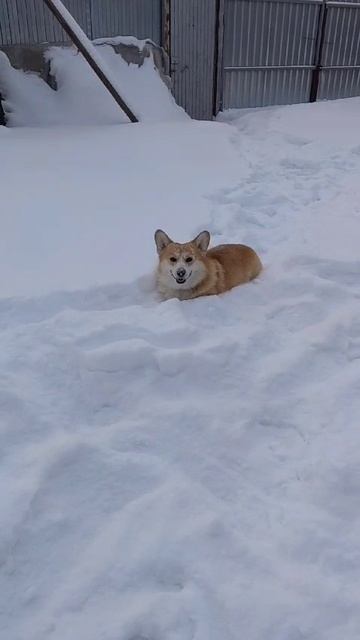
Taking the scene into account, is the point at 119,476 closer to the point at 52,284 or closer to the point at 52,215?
the point at 52,284

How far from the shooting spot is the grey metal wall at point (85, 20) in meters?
6.78

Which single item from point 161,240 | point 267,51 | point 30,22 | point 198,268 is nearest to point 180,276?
point 198,268

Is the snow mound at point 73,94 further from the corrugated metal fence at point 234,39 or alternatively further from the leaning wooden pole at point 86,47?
the corrugated metal fence at point 234,39

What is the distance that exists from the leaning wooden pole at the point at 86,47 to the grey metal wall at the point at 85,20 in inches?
26.1

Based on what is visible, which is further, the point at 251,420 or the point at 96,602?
the point at 251,420

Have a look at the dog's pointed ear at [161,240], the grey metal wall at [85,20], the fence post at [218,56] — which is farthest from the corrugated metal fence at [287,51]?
the dog's pointed ear at [161,240]

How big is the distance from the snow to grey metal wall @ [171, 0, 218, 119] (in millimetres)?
5273

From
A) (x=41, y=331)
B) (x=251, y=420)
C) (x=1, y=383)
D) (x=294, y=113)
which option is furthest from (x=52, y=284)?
(x=294, y=113)

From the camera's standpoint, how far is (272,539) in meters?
1.83

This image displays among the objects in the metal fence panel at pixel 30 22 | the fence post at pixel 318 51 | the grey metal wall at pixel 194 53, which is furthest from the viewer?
the fence post at pixel 318 51

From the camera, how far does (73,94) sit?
749 centimetres

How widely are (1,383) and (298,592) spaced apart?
1.54 meters

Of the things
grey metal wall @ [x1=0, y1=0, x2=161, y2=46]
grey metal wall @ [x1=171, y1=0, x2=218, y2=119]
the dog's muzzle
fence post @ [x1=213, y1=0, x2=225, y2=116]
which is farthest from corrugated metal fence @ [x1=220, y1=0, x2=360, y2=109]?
the dog's muzzle

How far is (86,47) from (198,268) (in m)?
4.47
